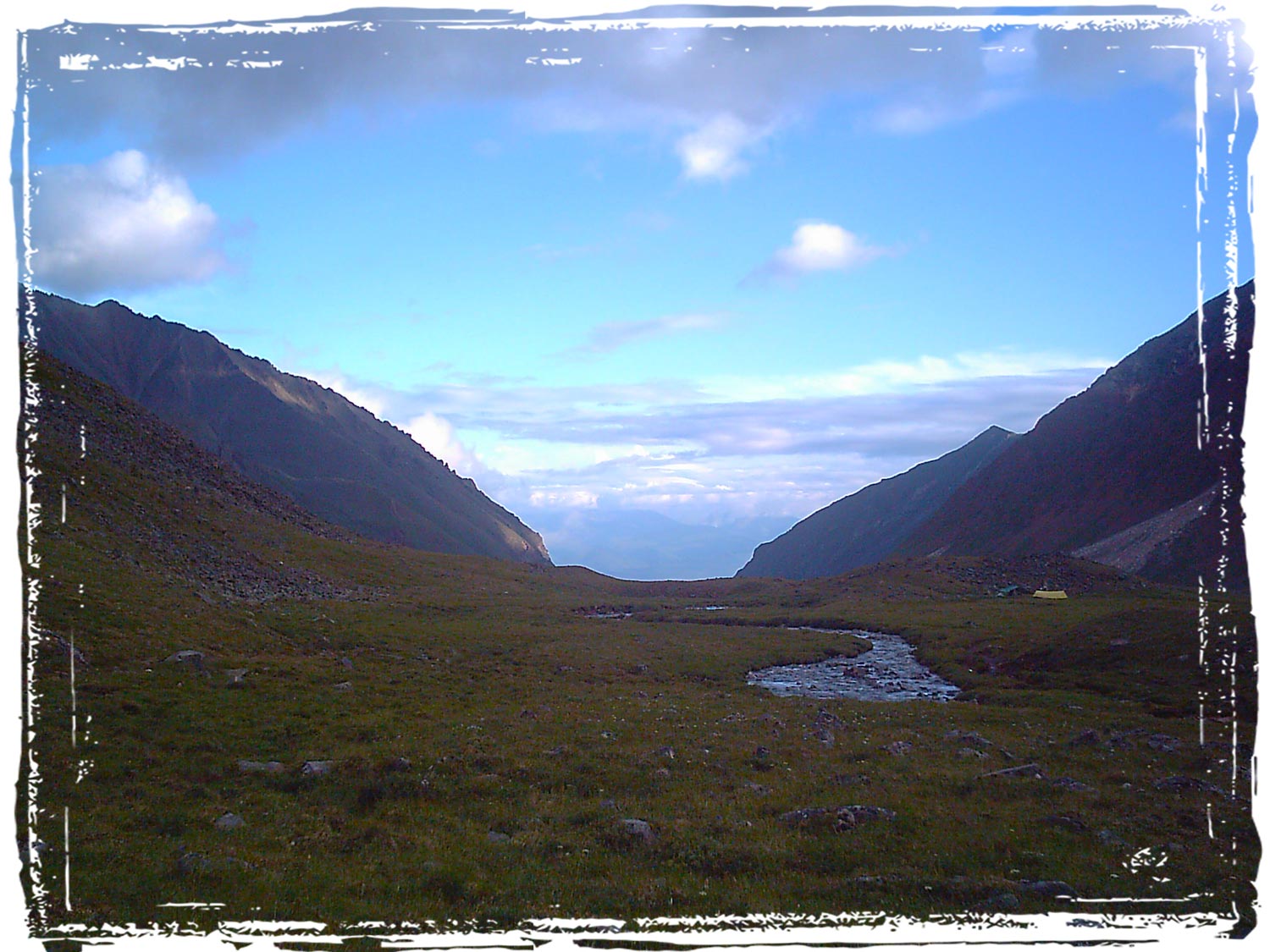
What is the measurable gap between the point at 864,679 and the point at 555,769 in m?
37.4

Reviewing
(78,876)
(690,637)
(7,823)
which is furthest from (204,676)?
(690,637)

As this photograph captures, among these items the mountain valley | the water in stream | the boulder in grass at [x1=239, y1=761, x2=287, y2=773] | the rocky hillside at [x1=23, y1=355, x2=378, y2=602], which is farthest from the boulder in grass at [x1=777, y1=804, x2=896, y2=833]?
the water in stream

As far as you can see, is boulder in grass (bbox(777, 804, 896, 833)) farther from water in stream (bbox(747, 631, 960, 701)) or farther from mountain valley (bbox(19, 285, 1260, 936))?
water in stream (bbox(747, 631, 960, 701))

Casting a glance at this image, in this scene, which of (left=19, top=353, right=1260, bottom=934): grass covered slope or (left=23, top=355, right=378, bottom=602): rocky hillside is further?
(left=23, top=355, right=378, bottom=602): rocky hillside

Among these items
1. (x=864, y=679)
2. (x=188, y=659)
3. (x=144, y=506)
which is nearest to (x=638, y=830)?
(x=188, y=659)

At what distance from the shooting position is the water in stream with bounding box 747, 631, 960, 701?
48.3 metres

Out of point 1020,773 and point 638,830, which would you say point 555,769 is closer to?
point 638,830

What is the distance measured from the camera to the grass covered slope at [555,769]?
46.4ft

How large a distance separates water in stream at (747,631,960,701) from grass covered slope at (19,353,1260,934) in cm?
260

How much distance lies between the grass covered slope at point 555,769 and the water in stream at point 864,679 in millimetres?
2601

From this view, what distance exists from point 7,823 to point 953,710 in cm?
3757

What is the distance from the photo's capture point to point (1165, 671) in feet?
143

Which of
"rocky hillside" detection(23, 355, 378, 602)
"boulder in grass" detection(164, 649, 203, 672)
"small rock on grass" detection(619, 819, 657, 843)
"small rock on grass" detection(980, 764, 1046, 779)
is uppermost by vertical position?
"rocky hillside" detection(23, 355, 378, 602)

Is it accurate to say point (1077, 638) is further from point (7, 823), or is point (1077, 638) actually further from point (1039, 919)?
point (7, 823)
